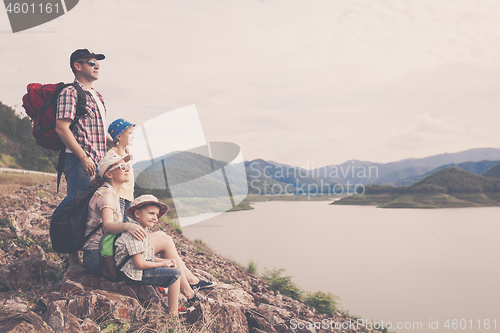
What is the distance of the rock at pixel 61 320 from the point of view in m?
2.65

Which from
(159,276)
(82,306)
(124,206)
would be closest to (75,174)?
(124,206)

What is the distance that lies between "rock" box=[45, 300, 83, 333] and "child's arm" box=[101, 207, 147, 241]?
0.80 m

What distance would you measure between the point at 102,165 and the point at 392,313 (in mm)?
15440

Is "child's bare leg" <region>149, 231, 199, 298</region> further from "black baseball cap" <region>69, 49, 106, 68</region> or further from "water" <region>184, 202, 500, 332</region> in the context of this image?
"water" <region>184, 202, 500, 332</region>

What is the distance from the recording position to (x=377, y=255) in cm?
2816

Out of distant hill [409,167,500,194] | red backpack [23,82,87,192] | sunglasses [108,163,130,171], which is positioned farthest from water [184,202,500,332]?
distant hill [409,167,500,194]

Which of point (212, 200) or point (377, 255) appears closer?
point (212, 200)

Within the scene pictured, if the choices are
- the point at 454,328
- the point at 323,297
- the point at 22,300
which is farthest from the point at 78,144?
the point at 454,328

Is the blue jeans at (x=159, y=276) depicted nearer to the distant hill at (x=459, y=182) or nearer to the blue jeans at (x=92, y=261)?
the blue jeans at (x=92, y=261)

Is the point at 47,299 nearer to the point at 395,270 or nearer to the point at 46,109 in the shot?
the point at 46,109

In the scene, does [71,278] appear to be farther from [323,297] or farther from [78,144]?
[323,297]

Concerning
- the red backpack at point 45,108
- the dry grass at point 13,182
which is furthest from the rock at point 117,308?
the dry grass at point 13,182

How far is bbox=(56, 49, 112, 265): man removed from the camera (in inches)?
134

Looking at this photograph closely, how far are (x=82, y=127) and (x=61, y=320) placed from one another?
2.09 meters
